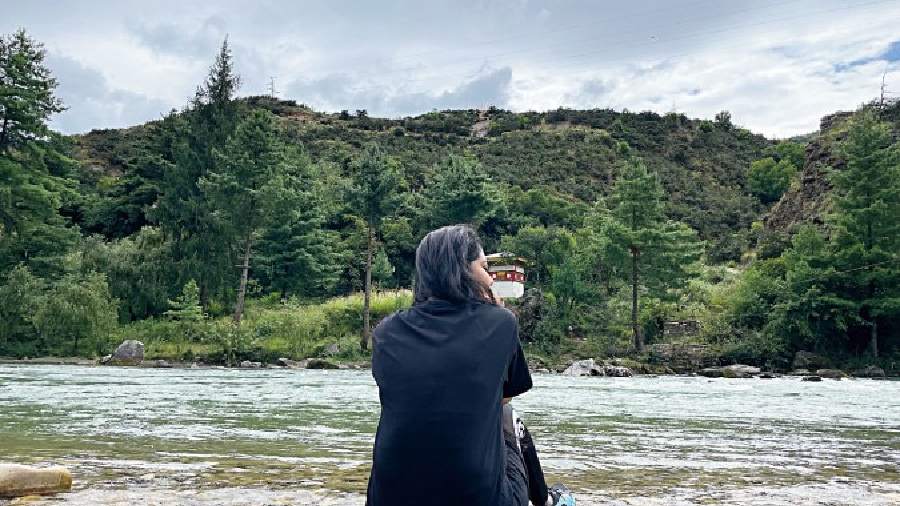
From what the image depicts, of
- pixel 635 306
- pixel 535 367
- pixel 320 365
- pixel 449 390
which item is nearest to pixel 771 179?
pixel 635 306

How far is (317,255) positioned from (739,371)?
68.1 feet

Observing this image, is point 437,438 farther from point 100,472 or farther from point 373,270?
point 373,270

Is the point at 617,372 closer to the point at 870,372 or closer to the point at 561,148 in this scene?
the point at 870,372

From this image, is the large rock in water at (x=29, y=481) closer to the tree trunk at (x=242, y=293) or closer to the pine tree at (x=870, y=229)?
the tree trunk at (x=242, y=293)

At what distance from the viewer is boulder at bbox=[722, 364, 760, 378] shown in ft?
97.7

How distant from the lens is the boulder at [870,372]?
98.2 ft

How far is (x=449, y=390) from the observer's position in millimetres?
2502

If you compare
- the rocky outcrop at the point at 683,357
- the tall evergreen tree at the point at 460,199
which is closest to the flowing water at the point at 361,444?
the rocky outcrop at the point at 683,357

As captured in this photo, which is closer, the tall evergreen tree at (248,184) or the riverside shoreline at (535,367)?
the riverside shoreline at (535,367)

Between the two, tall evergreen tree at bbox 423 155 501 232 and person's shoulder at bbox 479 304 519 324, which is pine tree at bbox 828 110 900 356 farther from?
person's shoulder at bbox 479 304 519 324

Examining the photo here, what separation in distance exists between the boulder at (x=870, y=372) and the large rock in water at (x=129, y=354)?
26.6 metres

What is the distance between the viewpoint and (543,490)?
9.71 feet

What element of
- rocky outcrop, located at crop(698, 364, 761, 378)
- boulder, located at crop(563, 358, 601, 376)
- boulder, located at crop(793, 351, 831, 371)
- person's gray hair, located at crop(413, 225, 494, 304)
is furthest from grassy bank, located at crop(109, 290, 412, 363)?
person's gray hair, located at crop(413, 225, 494, 304)

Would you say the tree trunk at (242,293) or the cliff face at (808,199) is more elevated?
the cliff face at (808,199)
